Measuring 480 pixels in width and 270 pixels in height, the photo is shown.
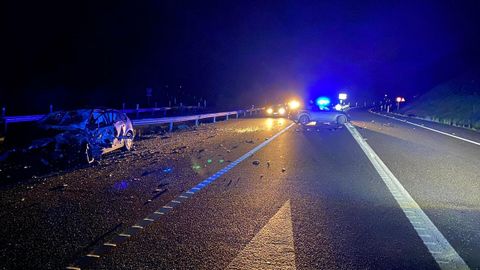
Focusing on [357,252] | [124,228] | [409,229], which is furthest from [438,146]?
[124,228]

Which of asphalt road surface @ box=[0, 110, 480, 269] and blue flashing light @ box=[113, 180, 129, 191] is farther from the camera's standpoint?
blue flashing light @ box=[113, 180, 129, 191]

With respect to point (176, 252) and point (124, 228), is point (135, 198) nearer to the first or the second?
point (124, 228)

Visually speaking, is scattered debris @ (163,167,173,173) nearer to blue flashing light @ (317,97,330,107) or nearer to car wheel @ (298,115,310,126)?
car wheel @ (298,115,310,126)

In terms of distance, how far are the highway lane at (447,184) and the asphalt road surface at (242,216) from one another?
0.03m

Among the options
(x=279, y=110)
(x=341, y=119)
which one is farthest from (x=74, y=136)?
(x=279, y=110)

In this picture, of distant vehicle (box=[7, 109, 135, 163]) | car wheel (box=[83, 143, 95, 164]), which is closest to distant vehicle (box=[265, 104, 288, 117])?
distant vehicle (box=[7, 109, 135, 163])

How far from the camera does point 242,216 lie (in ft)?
20.0

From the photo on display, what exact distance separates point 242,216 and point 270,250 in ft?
4.50

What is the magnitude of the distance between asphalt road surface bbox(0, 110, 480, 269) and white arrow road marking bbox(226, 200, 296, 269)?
0.05ft

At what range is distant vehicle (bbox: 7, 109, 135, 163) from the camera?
32.9 feet

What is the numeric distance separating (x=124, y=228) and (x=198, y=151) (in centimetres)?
839

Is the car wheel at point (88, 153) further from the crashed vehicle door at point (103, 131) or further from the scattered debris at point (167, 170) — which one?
the scattered debris at point (167, 170)

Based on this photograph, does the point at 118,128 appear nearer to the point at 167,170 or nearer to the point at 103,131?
the point at 103,131

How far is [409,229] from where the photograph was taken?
5578 millimetres
